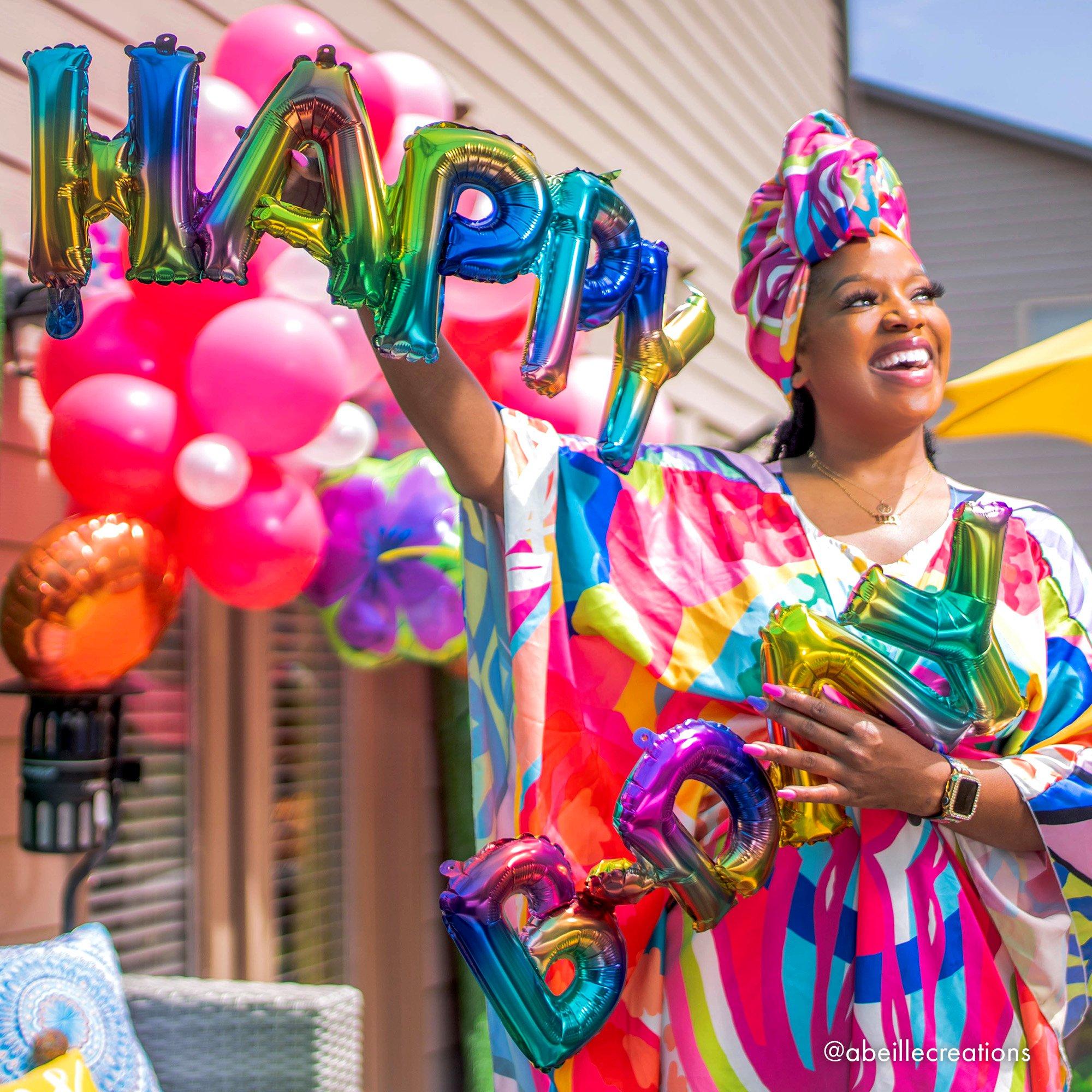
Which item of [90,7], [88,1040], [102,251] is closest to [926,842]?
[88,1040]

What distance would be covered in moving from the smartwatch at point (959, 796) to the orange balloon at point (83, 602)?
3.52 ft

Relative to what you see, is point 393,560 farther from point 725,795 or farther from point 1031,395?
point 1031,395

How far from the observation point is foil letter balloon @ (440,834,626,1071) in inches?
47.7

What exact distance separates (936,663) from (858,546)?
284mm

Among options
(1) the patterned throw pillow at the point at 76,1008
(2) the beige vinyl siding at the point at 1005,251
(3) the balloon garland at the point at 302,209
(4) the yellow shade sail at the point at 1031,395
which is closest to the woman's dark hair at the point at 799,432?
(3) the balloon garland at the point at 302,209

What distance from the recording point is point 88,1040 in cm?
160

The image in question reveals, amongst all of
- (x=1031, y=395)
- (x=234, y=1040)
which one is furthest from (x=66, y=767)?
(x=1031, y=395)

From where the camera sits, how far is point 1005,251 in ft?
31.3

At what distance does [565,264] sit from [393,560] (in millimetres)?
928

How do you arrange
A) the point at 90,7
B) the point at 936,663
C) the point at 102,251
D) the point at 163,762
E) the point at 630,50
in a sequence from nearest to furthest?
the point at 936,663
the point at 102,251
the point at 90,7
the point at 163,762
the point at 630,50

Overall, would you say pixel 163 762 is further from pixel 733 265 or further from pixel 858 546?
pixel 733 265

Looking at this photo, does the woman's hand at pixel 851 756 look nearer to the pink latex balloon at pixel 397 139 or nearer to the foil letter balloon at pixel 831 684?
the foil letter balloon at pixel 831 684

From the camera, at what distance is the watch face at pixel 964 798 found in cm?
134

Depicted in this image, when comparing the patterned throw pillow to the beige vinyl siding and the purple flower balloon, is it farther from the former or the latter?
the beige vinyl siding
